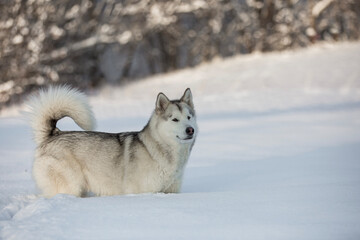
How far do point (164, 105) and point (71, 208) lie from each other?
1754 millimetres

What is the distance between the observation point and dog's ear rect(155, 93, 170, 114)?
480 cm

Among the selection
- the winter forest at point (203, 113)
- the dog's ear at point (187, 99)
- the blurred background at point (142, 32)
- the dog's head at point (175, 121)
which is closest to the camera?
the winter forest at point (203, 113)

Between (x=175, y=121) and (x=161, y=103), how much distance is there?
29cm

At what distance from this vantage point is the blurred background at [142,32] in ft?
59.4

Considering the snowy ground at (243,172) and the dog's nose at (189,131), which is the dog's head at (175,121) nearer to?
the dog's nose at (189,131)

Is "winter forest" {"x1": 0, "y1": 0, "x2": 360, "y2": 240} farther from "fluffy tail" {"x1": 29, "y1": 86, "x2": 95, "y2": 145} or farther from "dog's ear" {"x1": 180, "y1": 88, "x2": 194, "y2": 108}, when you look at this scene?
"dog's ear" {"x1": 180, "y1": 88, "x2": 194, "y2": 108}

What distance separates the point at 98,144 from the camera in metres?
4.62

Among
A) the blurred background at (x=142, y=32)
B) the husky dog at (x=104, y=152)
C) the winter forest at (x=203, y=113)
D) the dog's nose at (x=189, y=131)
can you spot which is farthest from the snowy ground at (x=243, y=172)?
the blurred background at (x=142, y=32)

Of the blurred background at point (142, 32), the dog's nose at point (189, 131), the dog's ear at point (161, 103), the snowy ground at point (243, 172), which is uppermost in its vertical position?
the blurred background at point (142, 32)

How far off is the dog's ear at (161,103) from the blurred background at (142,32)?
14.6 meters

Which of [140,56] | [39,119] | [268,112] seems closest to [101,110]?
[268,112]

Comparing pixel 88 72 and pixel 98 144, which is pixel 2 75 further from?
pixel 98 144

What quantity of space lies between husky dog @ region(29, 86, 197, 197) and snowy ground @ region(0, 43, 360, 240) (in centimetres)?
42

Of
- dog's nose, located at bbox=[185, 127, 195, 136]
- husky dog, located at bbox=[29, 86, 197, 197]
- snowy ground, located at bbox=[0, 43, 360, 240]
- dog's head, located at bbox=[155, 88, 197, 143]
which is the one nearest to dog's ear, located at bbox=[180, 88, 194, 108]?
dog's head, located at bbox=[155, 88, 197, 143]
